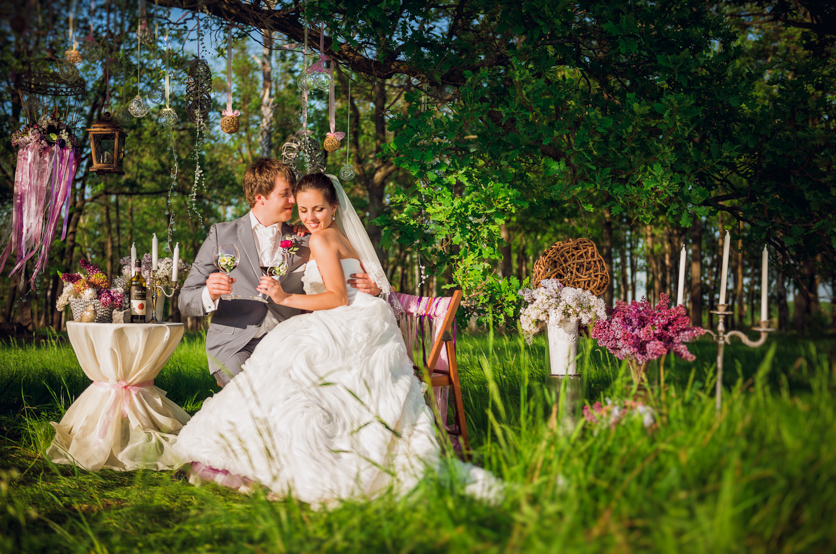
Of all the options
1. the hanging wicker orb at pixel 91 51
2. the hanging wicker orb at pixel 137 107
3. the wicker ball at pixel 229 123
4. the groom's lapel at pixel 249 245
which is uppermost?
the hanging wicker orb at pixel 91 51

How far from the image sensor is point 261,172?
3.78 meters

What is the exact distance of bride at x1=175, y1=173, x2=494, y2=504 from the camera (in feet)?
8.54

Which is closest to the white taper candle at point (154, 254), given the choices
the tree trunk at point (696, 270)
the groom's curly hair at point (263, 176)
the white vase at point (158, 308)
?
the white vase at point (158, 308)

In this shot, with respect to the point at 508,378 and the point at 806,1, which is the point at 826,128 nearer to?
the point at 806,1

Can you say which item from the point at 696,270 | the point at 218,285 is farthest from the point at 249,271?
the point at 696,270

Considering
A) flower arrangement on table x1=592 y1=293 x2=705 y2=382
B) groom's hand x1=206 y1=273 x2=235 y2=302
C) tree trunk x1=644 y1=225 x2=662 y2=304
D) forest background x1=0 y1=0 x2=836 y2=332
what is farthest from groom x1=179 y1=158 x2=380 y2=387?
tree trunk x1=644 y1=225 x2=662 y2=304

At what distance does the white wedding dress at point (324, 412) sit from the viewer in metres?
2.61

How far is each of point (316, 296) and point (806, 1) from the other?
422 cm

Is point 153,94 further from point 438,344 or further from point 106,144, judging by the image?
point 438,344

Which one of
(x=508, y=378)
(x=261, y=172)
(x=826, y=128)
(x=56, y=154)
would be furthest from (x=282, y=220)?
(x=826, y=128)

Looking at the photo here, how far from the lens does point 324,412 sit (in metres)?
2.82

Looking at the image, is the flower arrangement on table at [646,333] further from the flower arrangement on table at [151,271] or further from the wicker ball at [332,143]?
the flower arrangement on table at [151,271]

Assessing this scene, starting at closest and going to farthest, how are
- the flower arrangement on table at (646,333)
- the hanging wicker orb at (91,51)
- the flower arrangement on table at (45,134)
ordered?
the flower arrangement on table at (646,333), the hanging wicker orb at (91,51), the flower arrangement on table at (45,134)

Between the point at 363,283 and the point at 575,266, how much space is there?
1.32 m
